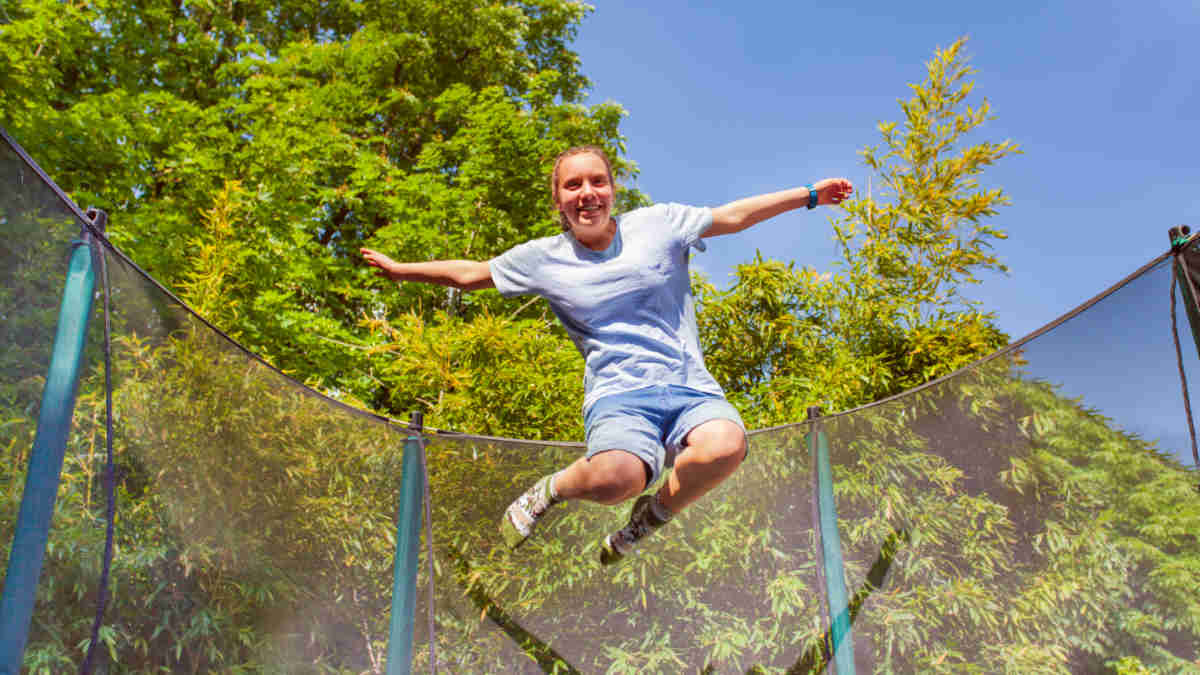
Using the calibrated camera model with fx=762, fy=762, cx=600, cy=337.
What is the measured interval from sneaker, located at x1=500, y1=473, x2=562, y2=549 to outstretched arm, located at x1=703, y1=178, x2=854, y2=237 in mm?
699

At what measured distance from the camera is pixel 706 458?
143 centimetres

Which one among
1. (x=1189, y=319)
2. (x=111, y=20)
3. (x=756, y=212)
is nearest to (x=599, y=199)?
(x=756, y=212)

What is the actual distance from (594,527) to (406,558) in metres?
0.53

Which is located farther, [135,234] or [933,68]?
[135,234]

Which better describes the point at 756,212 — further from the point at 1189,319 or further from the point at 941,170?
the point at 941,170

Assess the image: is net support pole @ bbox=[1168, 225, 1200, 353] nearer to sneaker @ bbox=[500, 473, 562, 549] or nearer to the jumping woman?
the jumping woman

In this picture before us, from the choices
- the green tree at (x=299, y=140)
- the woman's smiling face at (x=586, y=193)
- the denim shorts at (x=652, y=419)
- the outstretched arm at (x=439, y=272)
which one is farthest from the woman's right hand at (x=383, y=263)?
the green tree at (x=299, y=140)

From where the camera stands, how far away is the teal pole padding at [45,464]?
0.86m

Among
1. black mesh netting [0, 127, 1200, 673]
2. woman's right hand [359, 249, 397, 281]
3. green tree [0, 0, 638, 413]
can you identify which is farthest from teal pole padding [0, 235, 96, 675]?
green tree [0, 0, 638, 413]

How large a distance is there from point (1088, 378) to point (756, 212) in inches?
29.5

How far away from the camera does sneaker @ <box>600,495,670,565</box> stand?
1.64 meters

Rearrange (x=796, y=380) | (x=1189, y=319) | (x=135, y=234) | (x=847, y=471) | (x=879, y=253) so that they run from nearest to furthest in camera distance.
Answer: (x=1189, y=319), (x=847, y=471), (x=796, y=380), (x=879, y=253), (x=135, y=234)

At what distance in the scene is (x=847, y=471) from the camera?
1.96 metres

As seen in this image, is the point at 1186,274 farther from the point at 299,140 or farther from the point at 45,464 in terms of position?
the point at 299,140
